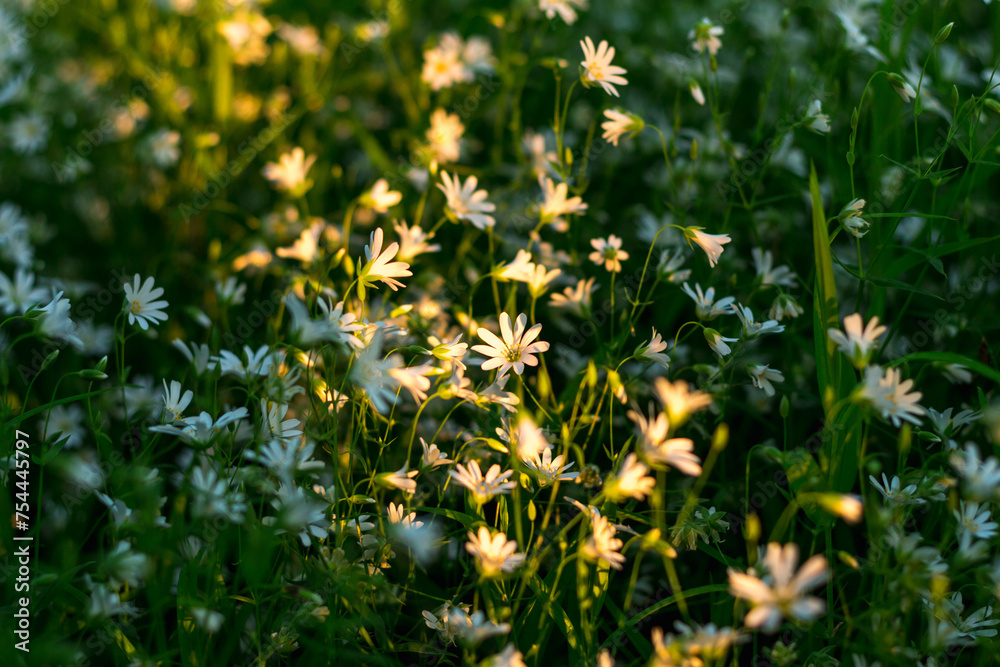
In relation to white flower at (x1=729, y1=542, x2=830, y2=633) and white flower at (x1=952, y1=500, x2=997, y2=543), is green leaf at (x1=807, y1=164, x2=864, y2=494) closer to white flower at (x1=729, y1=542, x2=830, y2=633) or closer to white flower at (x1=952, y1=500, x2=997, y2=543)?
white flower at (x1=952, y1=500, x2=997, y2=543)

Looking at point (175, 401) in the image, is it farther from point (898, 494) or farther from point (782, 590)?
point (898, 494)

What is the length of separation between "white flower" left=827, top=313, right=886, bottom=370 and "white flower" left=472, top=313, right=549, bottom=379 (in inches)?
24.1

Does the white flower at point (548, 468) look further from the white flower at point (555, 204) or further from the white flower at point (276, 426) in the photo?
the white flower at point (555, 204)

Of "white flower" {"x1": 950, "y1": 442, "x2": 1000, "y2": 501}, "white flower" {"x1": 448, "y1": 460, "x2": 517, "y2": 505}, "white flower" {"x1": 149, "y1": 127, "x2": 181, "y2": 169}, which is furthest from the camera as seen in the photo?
"white flower" {"x1": 149, "y1": 127, "x2": 181, "y2": 169}

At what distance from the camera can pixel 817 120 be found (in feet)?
6.35

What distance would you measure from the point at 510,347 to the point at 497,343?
3 cm

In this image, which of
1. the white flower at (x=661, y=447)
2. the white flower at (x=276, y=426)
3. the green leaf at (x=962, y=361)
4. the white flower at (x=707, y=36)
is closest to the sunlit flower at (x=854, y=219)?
the green leaf at (x=962, y=361)

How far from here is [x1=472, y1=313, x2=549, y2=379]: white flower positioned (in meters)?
1.65

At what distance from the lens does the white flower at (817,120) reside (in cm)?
193

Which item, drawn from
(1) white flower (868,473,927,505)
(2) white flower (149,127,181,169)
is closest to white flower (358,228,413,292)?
(1) white flower (868,473,927,505)

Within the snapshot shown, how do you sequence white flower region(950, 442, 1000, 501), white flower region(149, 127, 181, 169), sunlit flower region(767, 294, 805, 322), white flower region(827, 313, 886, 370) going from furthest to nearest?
white flower region(149, 127, 181, 169) < sunlit flower region(767, 294, 805, 322) < white flower region(827, 313, 886, 370) < white flower region(950, 442, 1000, 501)

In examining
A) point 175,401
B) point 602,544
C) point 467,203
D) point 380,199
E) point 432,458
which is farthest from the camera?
point 380,199

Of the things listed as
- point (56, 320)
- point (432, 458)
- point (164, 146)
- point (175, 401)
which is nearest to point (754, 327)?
point (432, 458)

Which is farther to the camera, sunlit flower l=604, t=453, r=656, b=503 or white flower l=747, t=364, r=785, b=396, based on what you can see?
white flower l=747, t=364, r=785, b=396
